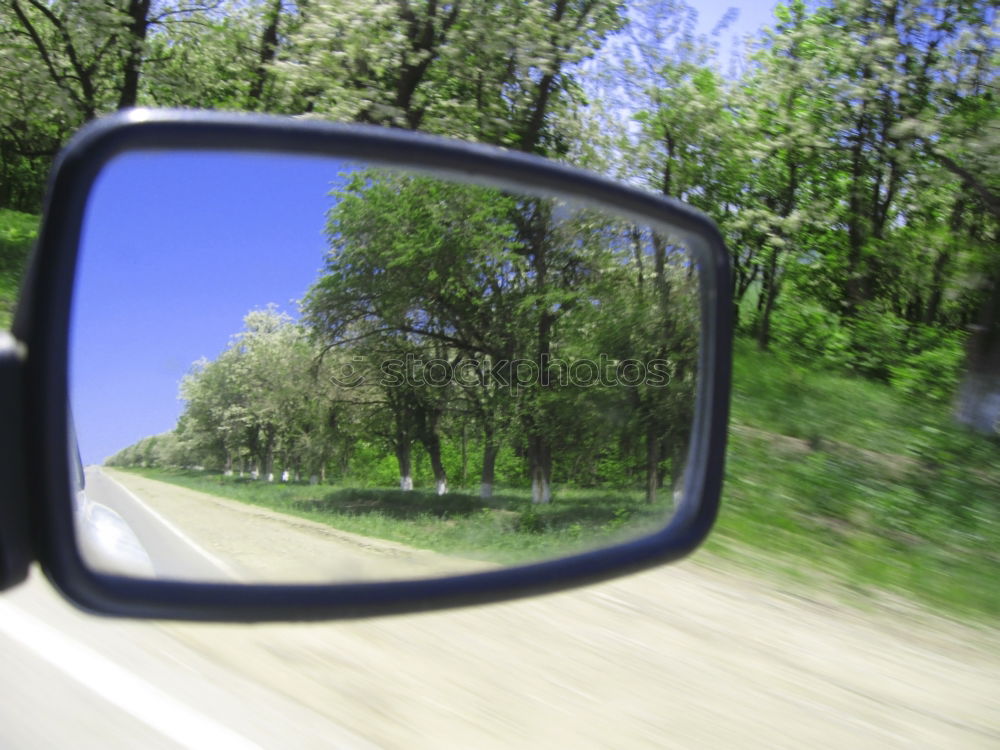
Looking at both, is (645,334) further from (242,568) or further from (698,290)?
(242,568)

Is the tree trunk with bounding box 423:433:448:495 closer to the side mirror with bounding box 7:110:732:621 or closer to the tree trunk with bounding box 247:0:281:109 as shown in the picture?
the side mirror with bounding box 7:110:732:621

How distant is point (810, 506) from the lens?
797 centimetres

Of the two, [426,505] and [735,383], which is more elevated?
[426,505]

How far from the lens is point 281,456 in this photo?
1.54m

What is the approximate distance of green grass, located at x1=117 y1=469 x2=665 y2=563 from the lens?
1571 mm

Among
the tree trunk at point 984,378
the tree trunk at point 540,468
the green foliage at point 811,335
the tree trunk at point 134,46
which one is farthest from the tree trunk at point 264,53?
the tree trunk at point 540,468

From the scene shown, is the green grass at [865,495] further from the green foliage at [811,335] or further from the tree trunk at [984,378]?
the green foliage at [811,335]

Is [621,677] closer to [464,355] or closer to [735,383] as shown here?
[464,355]

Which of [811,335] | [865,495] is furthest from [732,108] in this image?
[865,495]

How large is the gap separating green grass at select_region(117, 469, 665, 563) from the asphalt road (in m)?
1.29

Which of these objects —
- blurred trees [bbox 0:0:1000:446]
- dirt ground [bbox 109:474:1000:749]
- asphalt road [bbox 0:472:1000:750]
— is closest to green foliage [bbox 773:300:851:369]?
blurred trees [bbox 0:0:1000:446]

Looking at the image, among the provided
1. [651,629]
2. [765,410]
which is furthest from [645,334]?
[765,410]

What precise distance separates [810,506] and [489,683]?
4914 millimetres

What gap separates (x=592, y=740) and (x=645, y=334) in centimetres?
207
